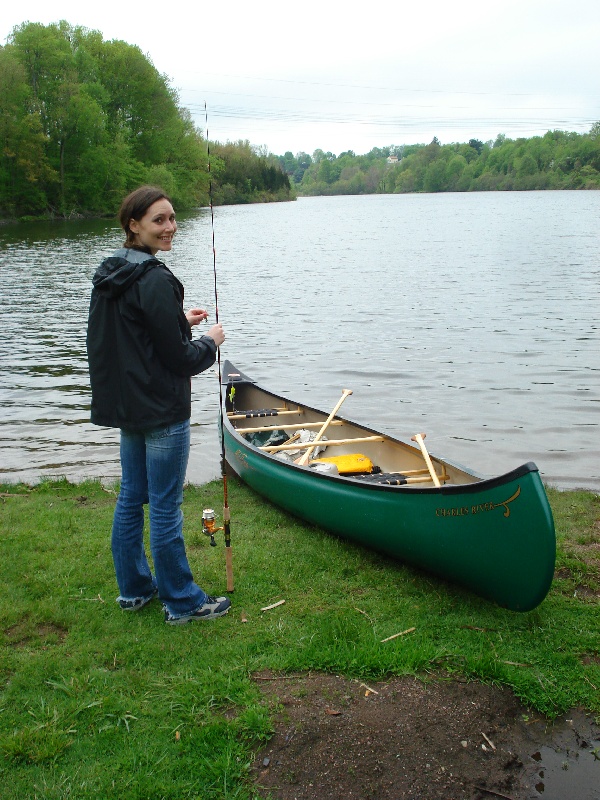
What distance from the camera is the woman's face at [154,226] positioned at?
12.3 ft

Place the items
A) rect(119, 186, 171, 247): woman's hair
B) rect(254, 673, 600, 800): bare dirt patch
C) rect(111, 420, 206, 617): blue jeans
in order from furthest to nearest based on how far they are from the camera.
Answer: rect(111, 420, 206, 617): blue jeans
rect(119, 186, 171, 247): woman's hair
rect(254, 673, 600, 800): bare dirt patch

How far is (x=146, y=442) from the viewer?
392 cm

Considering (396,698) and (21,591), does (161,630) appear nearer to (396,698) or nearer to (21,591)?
(21,591)

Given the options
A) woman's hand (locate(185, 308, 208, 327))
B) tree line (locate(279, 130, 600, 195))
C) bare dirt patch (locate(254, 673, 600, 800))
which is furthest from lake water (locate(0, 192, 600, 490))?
tree line (locate(279, 130, 600, 195))

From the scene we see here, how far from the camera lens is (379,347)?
15688 millimetres

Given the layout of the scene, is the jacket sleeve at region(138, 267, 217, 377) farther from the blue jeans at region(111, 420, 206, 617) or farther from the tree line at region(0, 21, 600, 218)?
the tree line at region(0, 21, 600, 218)

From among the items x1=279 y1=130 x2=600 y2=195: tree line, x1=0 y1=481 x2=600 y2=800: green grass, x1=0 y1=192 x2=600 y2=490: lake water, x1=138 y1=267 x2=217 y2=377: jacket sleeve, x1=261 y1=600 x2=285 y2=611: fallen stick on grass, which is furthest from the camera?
x1=279 y1=130 x2=600 y2=195: tree line

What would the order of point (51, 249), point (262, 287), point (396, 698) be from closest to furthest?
point (396, 698)
point (262, 287)
point (51, 249)

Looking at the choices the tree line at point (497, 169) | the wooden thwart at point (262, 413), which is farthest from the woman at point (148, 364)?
the tree line at point (497, 169)

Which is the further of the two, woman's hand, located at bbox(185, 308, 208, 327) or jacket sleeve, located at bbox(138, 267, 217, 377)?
woman's hand, located at bbox(185, 308, 208, 327)

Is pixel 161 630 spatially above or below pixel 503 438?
above

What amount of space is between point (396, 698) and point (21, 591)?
2371 mm

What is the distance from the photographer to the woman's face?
3.76m

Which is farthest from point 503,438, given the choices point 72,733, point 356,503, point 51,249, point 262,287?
point 51,249
